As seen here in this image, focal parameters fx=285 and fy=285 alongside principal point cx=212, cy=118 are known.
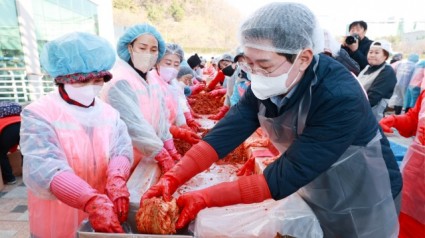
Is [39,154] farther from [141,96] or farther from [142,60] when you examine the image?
[142,60]

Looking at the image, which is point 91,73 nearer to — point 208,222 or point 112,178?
point 112,178

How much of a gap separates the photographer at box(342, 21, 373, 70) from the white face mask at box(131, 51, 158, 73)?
103 inches

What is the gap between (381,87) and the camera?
328 cm

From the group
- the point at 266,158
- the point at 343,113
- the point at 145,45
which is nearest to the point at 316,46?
the point at 343,113

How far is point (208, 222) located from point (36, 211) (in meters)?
0.79

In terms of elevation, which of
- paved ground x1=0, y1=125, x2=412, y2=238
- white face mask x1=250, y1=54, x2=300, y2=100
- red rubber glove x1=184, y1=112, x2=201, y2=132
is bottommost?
paved ground x1=0, y1=125, x2=412, y2=238

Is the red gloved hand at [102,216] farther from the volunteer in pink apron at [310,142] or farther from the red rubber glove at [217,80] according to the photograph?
the red rubber glove at [217,80]

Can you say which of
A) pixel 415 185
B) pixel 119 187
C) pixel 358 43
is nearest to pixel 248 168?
pixel 119 187

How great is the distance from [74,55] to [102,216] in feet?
2.33

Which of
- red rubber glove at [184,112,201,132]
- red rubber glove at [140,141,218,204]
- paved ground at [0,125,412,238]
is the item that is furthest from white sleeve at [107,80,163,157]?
paved ground at [0,125,412,238]

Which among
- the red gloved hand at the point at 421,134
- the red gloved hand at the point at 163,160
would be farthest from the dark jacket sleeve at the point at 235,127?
the red gloved hand at the point at 421,134

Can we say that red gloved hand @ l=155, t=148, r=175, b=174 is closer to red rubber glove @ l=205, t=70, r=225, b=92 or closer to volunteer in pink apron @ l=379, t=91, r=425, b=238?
volunteer in pink apron @ l=379, t=91, r=425, b=238

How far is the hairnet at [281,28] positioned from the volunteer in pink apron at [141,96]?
100 centimetres

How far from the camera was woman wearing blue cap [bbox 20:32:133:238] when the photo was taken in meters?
1.12
